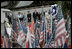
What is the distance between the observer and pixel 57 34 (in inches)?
368

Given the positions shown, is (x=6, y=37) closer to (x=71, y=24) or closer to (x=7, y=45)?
(x=7, y=45)

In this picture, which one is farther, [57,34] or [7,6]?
[7,6]

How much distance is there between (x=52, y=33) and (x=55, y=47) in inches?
27.7

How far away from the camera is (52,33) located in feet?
32.3

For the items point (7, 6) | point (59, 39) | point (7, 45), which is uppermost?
point (59, 39)

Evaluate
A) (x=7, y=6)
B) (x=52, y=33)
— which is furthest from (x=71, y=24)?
(x=7, y=6)

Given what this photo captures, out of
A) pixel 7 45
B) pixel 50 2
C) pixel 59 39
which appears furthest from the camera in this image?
pixel 50 2

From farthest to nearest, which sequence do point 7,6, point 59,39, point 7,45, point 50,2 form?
point 7,6
point 50,2
point 7,45
point 59,39

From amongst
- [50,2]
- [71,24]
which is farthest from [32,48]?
[50,2]

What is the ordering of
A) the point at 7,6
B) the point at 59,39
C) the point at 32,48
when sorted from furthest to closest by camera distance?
the point at 7,6, the point at 32,48, the point at 59,39

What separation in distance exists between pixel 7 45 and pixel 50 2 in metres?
13.0

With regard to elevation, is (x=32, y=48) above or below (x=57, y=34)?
below

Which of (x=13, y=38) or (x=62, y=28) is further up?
(x=62, y=28)

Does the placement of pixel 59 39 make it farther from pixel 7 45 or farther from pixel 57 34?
pixel 7 45
